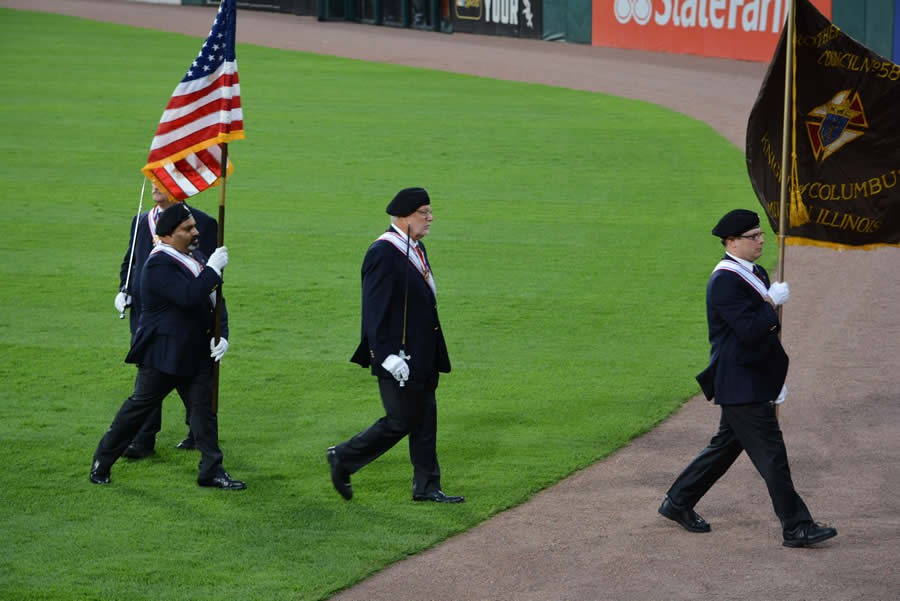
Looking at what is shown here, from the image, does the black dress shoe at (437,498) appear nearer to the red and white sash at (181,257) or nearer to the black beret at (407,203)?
the black beret at (407,203)

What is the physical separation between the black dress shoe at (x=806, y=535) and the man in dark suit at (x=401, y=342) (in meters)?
1.95

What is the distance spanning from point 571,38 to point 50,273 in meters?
24.1

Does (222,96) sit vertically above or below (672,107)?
above

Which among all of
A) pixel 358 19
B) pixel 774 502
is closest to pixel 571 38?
pixel 358 19

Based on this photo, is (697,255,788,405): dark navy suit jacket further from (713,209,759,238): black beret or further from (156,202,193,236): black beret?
(156,202,193,236): black beret

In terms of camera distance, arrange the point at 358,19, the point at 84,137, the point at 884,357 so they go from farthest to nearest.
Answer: the point at 358,19
the point at 84,137
the point at 884,357

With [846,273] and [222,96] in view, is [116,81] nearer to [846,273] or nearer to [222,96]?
[846,273]

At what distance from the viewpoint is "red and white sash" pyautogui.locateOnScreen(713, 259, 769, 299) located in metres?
7.44

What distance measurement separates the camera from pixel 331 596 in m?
6.98

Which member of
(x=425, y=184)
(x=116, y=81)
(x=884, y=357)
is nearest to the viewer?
(x=884, y=357)

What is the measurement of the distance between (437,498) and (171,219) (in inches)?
88.5

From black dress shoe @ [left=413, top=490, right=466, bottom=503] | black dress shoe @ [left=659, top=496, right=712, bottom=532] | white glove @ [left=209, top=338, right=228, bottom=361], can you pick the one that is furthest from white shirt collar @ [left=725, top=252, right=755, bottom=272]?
white glove @ [left=209, top=338, right=228, bottom=361]

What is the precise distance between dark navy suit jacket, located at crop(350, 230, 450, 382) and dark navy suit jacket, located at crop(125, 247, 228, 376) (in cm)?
91

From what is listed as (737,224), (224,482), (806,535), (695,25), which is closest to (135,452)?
(224,482)
